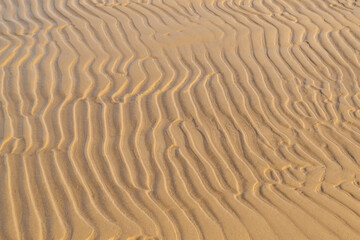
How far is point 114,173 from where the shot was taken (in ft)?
13.0

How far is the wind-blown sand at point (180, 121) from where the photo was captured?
11.6 feet

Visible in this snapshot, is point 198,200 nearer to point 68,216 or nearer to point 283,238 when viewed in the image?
point 283,238

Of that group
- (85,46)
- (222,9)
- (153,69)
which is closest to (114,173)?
(153,69)

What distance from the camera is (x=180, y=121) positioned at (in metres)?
4.61

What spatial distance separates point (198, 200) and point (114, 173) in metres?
0.77

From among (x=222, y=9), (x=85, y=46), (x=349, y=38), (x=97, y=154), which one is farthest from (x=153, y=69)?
(x=349, y=38)

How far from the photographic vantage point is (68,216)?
354 cm

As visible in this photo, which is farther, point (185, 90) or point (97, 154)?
point (185, 90)

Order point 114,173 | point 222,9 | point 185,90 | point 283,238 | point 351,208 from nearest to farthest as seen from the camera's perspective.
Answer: point 283,238
point 351,208
point 114,173
point 185,90
point 222,9

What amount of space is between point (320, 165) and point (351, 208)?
21.4 inches

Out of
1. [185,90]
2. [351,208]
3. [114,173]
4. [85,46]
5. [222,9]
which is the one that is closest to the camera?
[351,208]

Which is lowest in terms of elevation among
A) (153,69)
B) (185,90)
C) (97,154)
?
(97,154)

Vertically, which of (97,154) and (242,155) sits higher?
(97,154)

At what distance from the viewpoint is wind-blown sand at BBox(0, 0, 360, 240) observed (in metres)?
3.54
